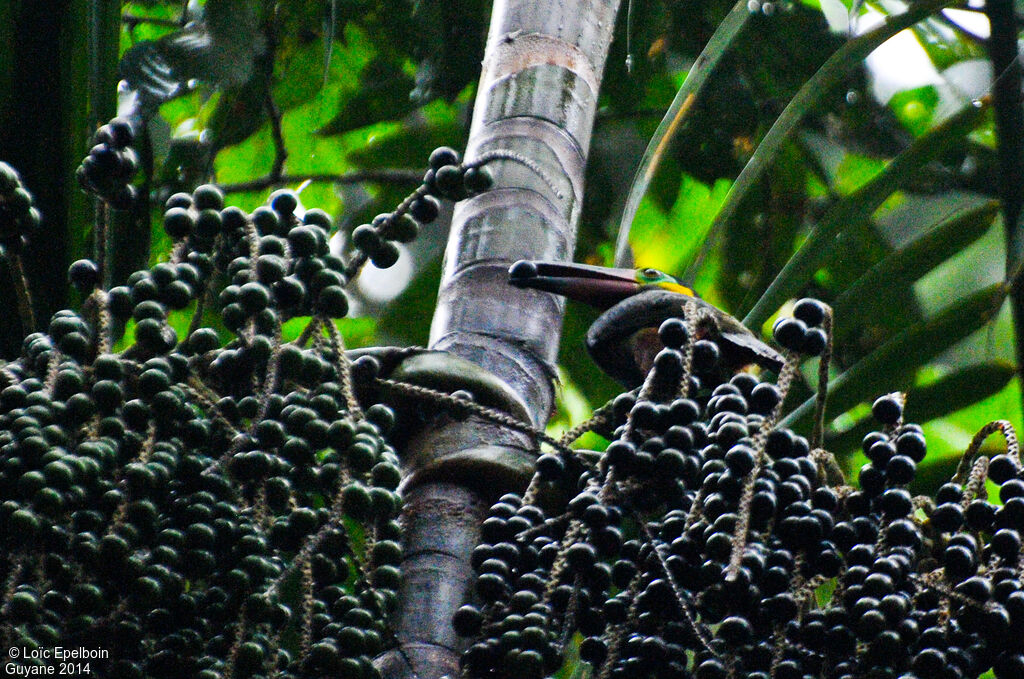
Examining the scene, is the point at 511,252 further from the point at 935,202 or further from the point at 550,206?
the point at 935,202

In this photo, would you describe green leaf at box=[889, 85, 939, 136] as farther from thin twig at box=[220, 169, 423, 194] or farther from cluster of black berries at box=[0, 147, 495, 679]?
cluster of black berries at box=[0, 147, 495, 679]

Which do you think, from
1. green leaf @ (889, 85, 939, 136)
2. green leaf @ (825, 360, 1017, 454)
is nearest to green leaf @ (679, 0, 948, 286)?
green leaf @ (825, 360, 1017, 454)

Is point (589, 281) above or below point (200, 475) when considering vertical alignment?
above

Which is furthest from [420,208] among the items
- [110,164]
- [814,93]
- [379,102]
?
[379,102]

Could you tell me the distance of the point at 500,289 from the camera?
5.17 ft

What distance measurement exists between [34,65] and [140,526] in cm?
65

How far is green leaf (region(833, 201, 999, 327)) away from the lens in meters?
1.69

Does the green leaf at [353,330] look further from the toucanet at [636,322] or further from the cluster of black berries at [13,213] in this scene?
the cluster of black berries at [13,213]

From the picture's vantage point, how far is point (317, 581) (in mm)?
1141

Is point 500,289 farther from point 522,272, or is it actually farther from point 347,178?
point 347,178

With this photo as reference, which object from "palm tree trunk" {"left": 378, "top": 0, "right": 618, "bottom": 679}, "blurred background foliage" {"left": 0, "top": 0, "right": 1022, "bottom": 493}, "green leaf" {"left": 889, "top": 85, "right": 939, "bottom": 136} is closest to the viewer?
"palm tree trunk" {"left": 378, "top": 0, "right": 618, "bottom": 679}

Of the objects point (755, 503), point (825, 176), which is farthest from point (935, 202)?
point (755, 503)

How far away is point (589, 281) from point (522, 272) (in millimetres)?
233

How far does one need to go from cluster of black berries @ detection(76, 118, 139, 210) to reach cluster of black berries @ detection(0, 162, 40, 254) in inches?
2.5
